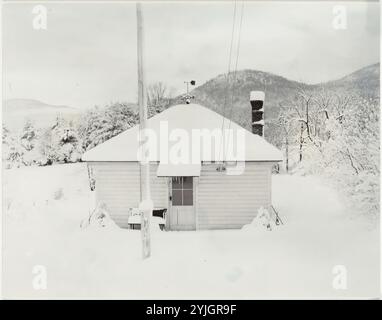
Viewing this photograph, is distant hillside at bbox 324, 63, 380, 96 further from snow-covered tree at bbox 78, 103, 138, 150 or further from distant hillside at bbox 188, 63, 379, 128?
snow-covered tree at bbox 78, 103, 138, 150

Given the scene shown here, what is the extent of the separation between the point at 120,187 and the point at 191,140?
2649 mm

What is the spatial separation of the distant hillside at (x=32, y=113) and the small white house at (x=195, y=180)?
2534mm

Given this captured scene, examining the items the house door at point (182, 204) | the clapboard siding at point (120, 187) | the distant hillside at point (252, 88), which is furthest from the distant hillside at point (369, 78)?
the clapboard siding at point (120, 187)

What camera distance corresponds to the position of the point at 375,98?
A: 31.7 ft

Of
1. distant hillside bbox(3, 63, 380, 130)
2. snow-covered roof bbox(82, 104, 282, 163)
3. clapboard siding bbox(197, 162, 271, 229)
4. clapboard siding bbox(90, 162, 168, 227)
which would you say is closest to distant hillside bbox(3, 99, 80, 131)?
distant hillside bbox(3, 63, 380, 130)

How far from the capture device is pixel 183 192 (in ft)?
37.3

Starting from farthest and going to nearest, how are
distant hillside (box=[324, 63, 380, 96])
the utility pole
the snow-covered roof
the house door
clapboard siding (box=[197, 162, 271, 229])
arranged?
the house door
clapboard siding (box=[197, 162, 271, 229])
the snow-covered roof
distant hillside (box=[324, 63, 380, 96])
the utility pole

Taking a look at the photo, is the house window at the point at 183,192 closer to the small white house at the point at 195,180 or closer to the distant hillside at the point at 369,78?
the small white house at the point at 195,180

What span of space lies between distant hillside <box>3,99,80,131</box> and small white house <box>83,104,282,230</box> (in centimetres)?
253

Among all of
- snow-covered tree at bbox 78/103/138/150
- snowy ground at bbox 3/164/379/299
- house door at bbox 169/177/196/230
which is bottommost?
snowy ground at bbox 3/164/379/299

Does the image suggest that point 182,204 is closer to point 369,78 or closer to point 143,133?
point 143,133

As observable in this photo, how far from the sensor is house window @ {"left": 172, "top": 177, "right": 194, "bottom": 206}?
1133cm

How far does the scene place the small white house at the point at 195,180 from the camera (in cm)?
1104

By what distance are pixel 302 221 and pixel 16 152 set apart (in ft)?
38.4
